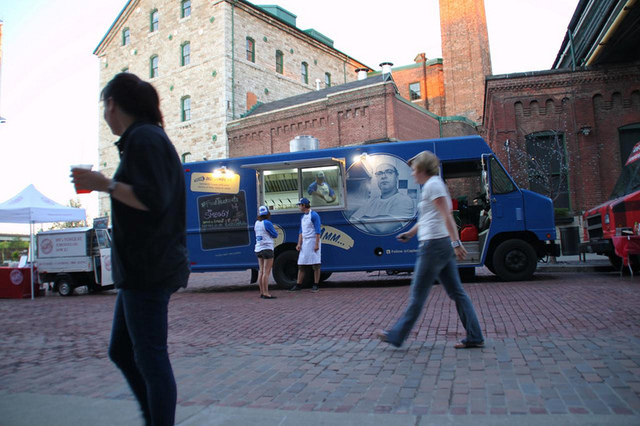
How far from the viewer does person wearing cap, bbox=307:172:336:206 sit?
35.7ft

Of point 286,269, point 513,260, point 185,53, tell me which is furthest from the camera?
point 185,53

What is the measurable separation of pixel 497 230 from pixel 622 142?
1455 cm

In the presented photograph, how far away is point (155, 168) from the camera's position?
209cm

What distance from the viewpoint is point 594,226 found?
11.1m

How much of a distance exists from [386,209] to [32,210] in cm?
950

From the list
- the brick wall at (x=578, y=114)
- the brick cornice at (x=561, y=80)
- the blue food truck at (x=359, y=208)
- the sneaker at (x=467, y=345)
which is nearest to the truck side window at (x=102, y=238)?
the blue food truck at (x=359, y=208)

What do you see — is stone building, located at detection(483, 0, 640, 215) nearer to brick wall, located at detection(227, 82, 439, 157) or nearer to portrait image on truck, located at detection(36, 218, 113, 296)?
brick wall, located at detection(227, 82, 439, 157)

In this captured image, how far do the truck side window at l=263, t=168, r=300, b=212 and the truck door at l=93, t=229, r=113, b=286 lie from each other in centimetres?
508

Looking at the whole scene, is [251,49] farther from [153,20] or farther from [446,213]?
[446,213]

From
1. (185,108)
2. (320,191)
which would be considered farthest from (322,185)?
(185,108)

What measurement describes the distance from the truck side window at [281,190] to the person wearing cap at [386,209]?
4.84 feet

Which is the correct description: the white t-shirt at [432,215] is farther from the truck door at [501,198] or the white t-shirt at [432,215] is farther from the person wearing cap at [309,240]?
the truck door at [501,198]

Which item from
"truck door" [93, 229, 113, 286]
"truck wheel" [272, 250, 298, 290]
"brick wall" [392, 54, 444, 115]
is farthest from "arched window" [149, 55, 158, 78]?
"truck wheel" [272, 250, 298, 290]

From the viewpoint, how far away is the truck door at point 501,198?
10023mm
